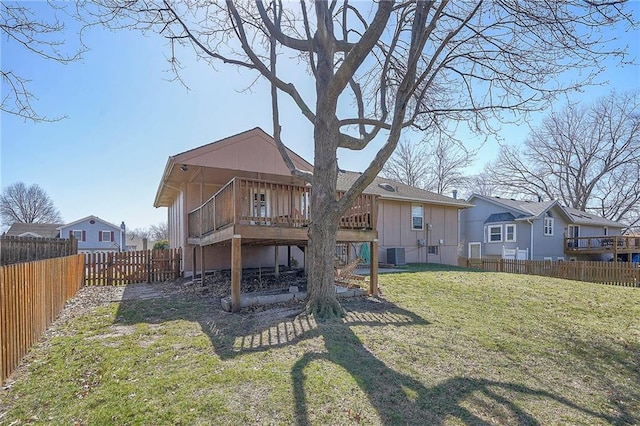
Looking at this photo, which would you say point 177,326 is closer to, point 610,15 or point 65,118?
point 65,118

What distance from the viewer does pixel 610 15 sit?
564cm

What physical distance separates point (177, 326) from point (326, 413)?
3.87m

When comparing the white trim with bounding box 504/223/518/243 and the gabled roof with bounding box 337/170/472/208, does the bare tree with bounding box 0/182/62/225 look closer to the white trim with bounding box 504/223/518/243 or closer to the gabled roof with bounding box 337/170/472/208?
the gabled roof with bounding box 337/170/472/208

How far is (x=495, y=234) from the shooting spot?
971 inches

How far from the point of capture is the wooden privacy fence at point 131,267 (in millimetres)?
12266

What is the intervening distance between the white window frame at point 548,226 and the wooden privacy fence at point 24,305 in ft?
88.7

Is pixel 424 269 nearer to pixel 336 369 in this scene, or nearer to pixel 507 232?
pixel 336 369

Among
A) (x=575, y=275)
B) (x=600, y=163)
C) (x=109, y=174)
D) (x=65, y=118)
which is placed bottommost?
(x=575, y=275)

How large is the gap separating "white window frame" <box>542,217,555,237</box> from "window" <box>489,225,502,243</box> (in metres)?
2.88

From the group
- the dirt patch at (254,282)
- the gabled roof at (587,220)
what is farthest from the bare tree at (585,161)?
the dirt patch at (254,282)

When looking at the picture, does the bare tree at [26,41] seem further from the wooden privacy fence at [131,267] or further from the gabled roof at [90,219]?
the gabled roof at [90,219]

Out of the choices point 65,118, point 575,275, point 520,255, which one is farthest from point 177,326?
point 520,255

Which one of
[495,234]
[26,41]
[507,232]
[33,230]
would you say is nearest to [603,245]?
[507,232]

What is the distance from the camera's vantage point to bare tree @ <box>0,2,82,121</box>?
180 inches
